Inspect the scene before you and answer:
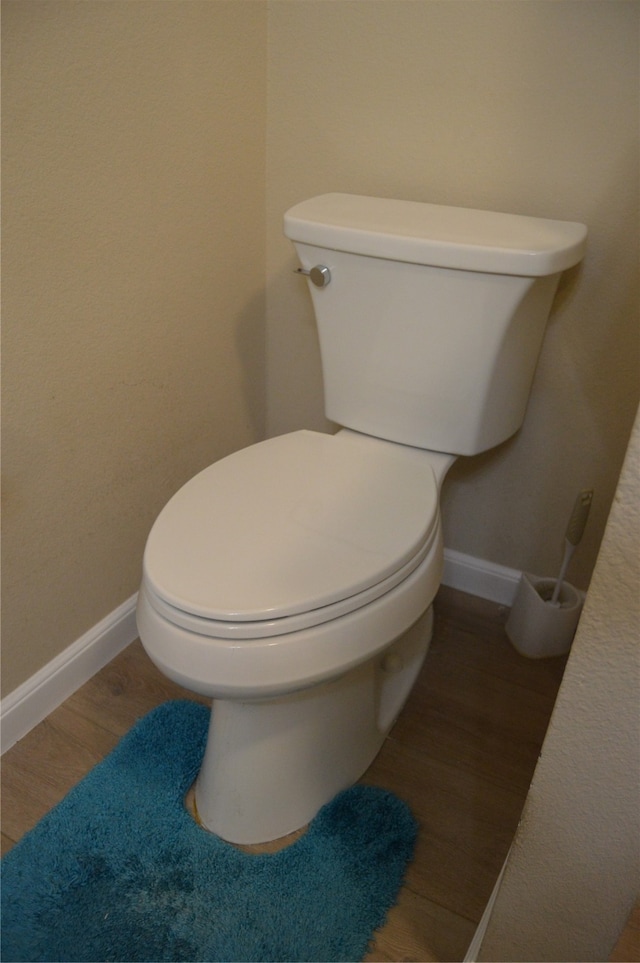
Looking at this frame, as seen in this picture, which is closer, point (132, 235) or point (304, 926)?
point (304, 926)

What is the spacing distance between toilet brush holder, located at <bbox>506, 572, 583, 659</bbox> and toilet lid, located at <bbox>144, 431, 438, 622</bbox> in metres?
0.42

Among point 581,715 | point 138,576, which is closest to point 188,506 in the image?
point 138,576

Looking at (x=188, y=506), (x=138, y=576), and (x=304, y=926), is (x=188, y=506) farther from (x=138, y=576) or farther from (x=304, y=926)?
(x=304, y=926)

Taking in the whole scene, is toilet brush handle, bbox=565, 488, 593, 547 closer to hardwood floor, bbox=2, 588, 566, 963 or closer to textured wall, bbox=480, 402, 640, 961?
hardwood floor, bbox=2, 588, 566, 963

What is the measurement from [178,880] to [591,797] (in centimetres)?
63

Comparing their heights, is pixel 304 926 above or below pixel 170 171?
below

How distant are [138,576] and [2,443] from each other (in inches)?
17.8

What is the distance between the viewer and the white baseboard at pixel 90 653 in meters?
1.17

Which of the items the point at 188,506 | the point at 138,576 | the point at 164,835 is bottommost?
the point at 164,835

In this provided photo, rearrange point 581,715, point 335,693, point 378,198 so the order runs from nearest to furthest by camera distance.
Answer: point 581,715 < point 335,693 < point 378,198

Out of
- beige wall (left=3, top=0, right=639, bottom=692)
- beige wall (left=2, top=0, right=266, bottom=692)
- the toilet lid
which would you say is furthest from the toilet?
beige wall (left=2, top=0, right=266, bottom=692)

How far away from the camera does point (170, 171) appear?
3.85 ft

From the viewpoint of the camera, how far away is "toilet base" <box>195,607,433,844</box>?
100 centimetres

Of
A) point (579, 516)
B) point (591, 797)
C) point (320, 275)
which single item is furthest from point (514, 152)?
point (591, 797)
